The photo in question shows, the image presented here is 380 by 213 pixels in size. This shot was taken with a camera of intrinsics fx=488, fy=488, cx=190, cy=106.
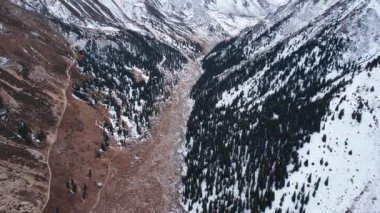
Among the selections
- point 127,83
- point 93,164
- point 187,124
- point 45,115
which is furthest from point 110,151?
point 127,83

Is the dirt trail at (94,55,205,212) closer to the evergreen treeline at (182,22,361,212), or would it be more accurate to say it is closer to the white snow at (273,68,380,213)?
the evergreen treeline at (182,22,361,212)

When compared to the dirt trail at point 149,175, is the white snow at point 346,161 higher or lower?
higher

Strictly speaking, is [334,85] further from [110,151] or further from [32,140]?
[32,140]

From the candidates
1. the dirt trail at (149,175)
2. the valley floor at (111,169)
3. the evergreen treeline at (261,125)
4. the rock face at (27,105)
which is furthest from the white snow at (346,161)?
the rock face at (27,105)

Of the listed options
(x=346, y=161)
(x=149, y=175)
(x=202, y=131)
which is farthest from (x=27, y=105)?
(x=346, y=161)

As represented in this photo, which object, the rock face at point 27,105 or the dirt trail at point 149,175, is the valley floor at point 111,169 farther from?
the rock face at point 27,105

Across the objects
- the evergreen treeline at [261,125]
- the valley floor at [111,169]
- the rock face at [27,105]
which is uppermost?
the evergreen treeline at [261,125]
